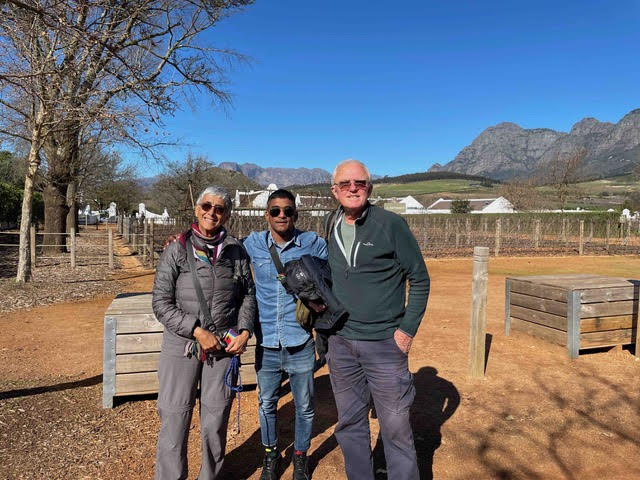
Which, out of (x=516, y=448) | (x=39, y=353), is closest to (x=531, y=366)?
(x=516, y=448)

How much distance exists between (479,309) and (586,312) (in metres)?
1.78

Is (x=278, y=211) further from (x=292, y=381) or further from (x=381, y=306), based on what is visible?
(x=292, y=381)

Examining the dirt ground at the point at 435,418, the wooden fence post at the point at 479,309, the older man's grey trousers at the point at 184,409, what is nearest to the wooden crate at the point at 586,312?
the dirt ground at the point at 435,418

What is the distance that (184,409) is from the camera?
8.45 ft

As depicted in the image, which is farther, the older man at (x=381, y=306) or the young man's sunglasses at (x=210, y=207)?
the young man's sunglasses at (x=210, y=207)

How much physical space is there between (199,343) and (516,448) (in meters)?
2.56

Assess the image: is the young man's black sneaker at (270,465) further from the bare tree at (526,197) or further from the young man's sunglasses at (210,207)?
the bare tree at (526,197)

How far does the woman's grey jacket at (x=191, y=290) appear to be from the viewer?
253 cm

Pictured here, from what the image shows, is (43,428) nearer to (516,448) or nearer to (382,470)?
(382,470)

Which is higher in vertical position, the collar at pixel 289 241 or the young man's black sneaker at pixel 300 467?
the collar at pixel 289 241

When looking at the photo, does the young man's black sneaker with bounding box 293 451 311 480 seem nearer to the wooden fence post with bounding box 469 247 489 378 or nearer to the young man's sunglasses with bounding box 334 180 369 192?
the young man's sunglasses with bounding box 334 180 369 192

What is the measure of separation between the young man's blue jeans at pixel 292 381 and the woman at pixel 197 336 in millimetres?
300

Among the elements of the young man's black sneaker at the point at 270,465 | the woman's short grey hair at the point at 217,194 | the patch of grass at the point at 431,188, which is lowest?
the young man's black sneaker at the point at 270,465

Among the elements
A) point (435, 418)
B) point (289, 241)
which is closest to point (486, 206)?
point (435, 418)
